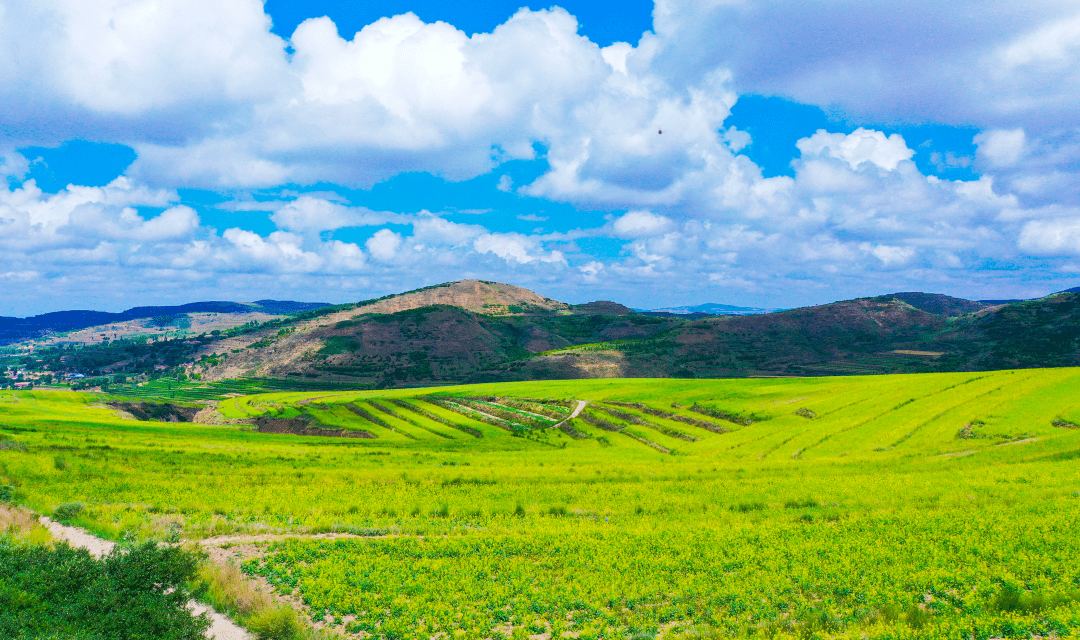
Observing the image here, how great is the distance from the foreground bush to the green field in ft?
13.1

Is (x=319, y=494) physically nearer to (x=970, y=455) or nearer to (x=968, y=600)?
(x=968, y=600)

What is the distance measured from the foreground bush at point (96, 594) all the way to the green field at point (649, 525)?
400 cm

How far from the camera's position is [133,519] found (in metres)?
30.6

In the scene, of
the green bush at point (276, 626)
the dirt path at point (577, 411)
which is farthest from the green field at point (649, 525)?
the dirt path at point (577, 411)

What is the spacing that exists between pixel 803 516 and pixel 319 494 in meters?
31.5

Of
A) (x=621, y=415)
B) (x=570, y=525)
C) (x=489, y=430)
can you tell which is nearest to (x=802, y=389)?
(x=621, y=415)

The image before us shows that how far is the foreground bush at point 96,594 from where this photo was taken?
18266 millimetres

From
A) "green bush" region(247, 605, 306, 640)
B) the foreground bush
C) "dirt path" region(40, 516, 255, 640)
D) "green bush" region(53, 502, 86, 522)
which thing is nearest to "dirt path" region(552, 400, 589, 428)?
"green bush" region(53, 502, 86, 522)

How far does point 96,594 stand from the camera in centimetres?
2006

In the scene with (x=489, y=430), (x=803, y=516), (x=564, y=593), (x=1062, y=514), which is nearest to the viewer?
(x=564, y=593)

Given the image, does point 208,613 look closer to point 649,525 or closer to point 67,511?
point 67,511

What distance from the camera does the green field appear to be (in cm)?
1958

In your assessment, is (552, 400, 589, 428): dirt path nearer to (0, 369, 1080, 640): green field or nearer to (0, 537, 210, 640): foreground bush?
(0, 369, 1080, 640): green field

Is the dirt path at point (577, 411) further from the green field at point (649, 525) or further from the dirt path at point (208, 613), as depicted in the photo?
the dirt path at point (208, 613)
